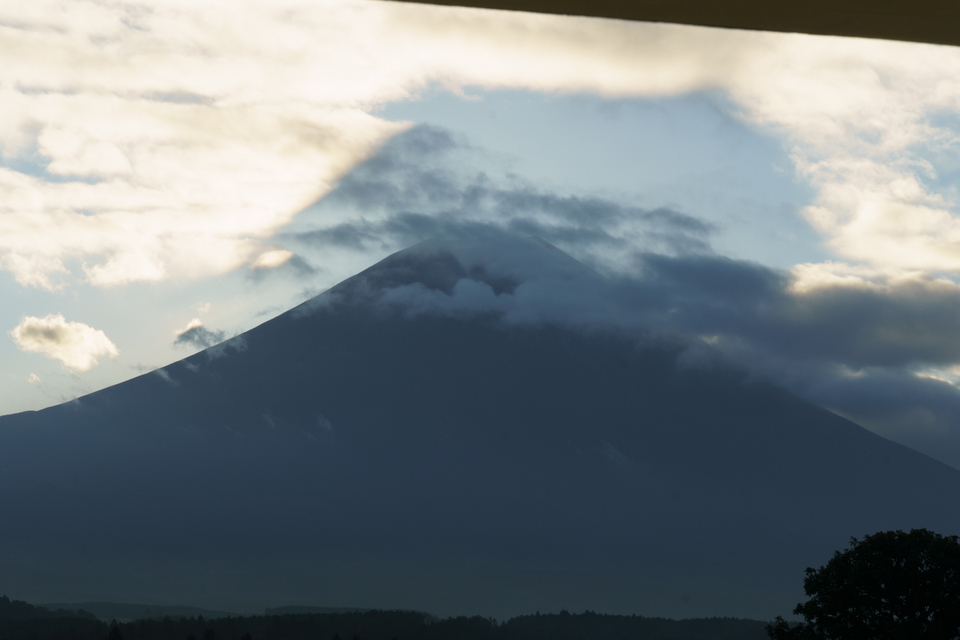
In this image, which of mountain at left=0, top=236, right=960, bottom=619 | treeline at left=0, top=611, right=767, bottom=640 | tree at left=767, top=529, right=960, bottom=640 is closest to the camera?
tree at left=767, top=529, right=960, bottom=640

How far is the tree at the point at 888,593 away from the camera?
13.4 meters

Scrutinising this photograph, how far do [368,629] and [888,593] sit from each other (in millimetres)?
102268

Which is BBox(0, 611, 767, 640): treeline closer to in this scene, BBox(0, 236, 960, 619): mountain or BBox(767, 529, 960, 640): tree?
BBox(0, 236, 960, 619): mountain

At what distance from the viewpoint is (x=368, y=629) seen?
104312mm

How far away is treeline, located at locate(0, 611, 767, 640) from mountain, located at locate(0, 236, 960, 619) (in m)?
50.4

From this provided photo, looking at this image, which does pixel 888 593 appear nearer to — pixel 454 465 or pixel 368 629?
pixel 368 629

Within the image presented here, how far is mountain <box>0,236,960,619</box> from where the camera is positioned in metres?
168

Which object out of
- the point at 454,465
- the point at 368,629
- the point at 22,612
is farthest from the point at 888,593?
the point at 454,465

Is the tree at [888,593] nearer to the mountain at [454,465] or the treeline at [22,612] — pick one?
the treeline at [22,612]

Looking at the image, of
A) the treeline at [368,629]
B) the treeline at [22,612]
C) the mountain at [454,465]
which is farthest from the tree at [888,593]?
the mountain at [454,465]

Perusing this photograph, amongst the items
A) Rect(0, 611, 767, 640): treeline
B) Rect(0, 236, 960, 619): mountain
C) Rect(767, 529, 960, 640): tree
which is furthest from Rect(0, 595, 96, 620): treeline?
Rect(767, 529, 960, 640): tree

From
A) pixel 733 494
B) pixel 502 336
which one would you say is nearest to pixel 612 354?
pixel 502 336

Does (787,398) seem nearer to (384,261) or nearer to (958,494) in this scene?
(958,494)

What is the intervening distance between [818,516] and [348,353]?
128 meters
